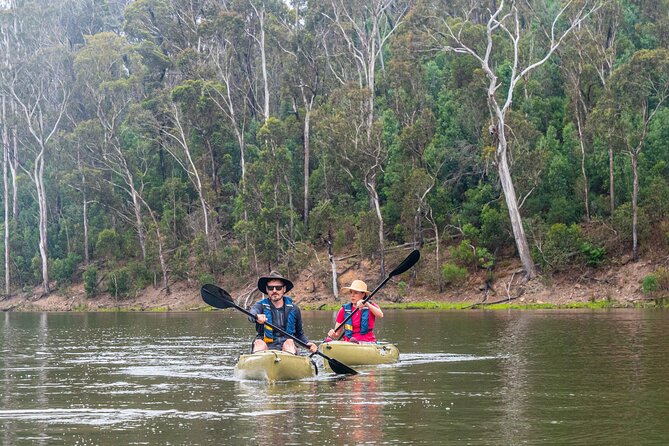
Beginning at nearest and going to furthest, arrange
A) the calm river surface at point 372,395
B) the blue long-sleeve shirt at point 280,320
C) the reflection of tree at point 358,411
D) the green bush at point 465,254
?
1. the reflection of tree at point 358,411
2. the calm river surface at point 372,395
3. the blue long-sleeve shirt at point 280,320
4. the green bush at point 465,254

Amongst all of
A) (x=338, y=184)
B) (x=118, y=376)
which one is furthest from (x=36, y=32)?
(x=118, y=376)

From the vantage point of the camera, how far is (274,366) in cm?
1775

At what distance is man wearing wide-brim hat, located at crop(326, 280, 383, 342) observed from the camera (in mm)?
20938

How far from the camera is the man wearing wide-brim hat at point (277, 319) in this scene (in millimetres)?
18500

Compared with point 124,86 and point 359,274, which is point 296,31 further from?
point 359,274

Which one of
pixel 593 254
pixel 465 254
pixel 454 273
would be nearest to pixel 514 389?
pixel 593 254

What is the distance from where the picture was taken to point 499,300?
47094 mm

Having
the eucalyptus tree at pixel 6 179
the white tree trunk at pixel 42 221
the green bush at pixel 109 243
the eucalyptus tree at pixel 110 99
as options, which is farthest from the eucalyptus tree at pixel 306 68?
the eucalyptus tree at pixel 6 179

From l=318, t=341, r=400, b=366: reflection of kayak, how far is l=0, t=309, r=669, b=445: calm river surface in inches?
14.6

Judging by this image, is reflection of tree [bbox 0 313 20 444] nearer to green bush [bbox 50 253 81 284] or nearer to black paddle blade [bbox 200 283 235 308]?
black paddle blade [bbox 200 283 235 308]

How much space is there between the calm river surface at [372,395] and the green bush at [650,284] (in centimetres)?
1379

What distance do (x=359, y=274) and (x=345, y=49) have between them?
57.8 ft

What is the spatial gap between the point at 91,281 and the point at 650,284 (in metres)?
32.9

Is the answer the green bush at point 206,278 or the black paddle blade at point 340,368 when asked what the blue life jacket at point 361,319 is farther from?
the green bush at point 206,278
